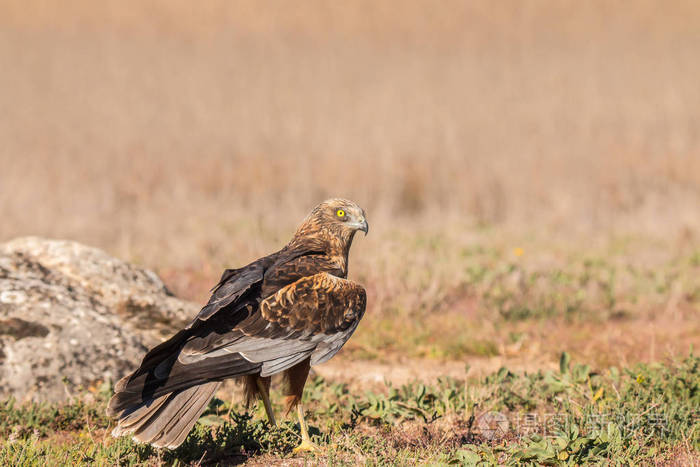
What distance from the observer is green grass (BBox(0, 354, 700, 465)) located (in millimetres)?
3596

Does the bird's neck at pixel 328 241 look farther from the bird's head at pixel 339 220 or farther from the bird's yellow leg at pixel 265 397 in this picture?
the bird's yellow leg at pixel 265 397

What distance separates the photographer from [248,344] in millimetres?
3607

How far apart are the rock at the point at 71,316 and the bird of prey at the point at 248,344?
1514mm

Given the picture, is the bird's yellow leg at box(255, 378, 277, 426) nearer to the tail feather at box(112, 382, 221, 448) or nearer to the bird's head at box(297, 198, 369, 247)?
the tail feather at box(112, 382, 221, 448)

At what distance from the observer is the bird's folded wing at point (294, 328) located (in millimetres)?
3553

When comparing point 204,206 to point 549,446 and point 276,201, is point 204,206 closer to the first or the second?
point 276,201

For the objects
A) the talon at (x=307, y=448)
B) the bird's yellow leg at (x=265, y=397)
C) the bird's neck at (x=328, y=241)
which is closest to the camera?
the talon at (x=307, y=448)

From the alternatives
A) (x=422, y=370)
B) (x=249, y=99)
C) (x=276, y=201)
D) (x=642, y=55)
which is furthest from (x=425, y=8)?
(x=422, y=370)

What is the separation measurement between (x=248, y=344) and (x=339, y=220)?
1.24 meters

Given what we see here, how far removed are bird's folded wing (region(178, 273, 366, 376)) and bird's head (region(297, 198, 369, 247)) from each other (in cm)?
59

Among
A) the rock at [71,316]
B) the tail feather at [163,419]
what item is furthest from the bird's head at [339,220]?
the rock at [71,316]

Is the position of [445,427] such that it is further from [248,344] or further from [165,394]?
[165,394]

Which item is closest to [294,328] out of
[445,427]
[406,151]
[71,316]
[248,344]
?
[248,344]

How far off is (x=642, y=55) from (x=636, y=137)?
18.4 feet
